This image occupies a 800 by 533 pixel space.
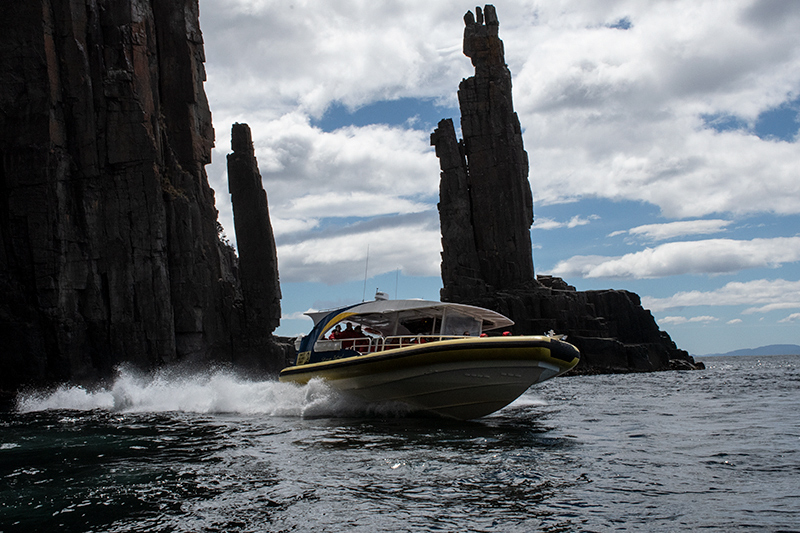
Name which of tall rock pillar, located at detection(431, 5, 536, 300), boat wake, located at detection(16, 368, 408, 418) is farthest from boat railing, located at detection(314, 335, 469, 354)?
tall rock pillar, located at detection(431, 5, 536, 300)

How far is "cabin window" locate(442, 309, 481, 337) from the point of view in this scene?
661 inches

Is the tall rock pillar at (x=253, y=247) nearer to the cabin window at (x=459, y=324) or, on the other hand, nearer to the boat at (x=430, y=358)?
the boat at (x=430, y=358)

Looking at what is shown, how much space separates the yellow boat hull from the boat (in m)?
0.02

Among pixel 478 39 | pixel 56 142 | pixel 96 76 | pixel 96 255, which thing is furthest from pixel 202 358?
pixel 478 39

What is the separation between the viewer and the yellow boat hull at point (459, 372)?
46.2 ft

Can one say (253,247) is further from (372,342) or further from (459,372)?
(459,372)

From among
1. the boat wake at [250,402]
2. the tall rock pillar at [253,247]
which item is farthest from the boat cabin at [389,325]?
the tall rock pillar at [253,247]

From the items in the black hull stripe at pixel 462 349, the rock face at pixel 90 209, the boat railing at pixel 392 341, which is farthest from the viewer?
the rock face at pixel 90 209

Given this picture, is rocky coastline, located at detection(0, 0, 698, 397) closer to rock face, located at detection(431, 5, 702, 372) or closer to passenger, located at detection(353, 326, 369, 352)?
passenger, located at detection(353, 326, 369, 352)

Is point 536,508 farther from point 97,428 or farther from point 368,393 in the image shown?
point 97,428

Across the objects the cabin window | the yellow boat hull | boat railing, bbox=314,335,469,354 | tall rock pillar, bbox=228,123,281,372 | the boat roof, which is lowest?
the yellow boat hull

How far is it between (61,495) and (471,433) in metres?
7.40

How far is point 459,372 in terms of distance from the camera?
47.4ft

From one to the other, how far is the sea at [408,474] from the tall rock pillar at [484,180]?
5884cm
